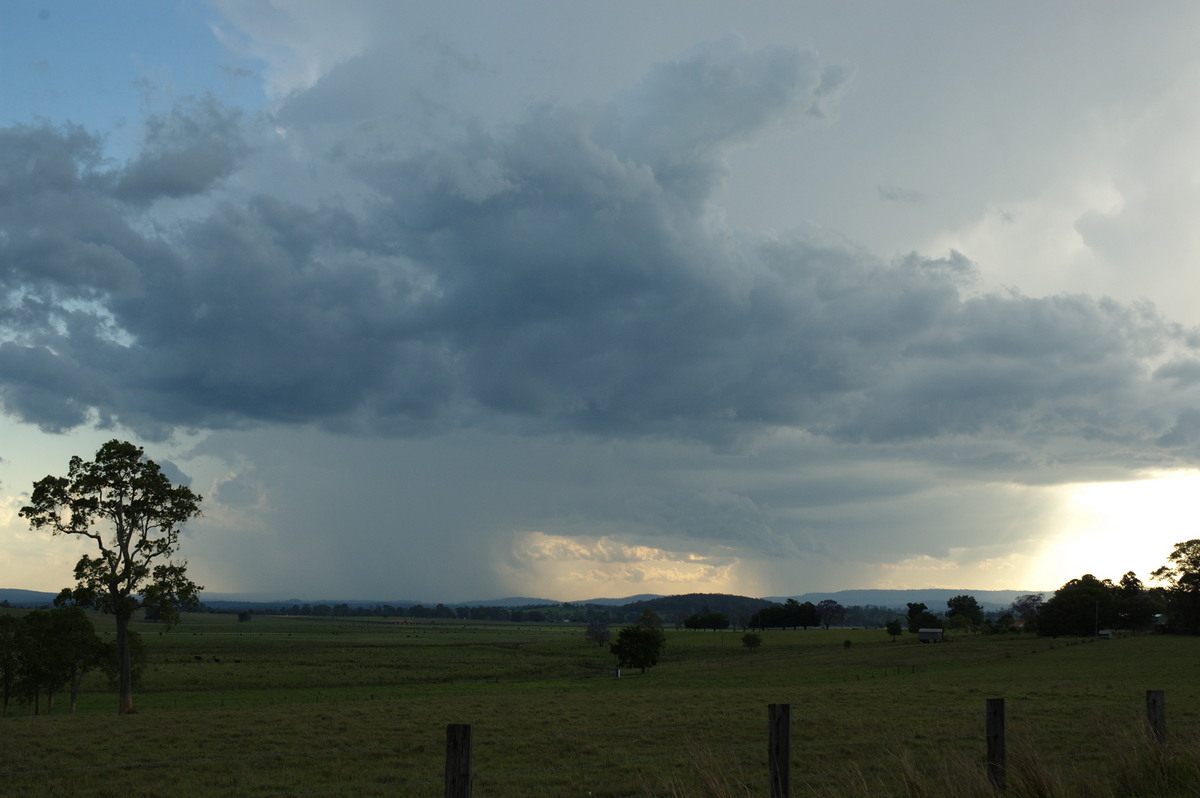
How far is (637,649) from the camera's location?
105 metres

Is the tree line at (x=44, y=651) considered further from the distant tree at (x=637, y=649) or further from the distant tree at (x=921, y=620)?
the distant tree at (x=921, y=620)

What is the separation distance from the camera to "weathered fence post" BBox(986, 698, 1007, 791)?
11484 millimetres

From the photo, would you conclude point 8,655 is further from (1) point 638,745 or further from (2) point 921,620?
(2) point 921,620

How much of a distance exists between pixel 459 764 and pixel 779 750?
13.5 feet

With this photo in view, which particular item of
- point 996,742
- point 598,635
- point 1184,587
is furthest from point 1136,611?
point 996,742

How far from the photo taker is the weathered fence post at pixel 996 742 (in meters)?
11.5

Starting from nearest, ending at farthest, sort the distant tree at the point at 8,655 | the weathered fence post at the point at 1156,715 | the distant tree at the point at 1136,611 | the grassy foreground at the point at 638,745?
1. the grassy foreground at the point at 638,745
2. the weathered fence post at the point at 1156,715
3. the distant tree at the point at 8,655
4. the distant tree at the point at 1136,611

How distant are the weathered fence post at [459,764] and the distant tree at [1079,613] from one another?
517ft

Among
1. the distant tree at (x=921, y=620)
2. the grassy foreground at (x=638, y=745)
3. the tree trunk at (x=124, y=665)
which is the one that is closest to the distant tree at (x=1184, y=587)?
the distant tree at (x=921, y=620)

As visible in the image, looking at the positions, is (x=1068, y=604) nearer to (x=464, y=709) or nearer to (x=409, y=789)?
(x=464, y=709)

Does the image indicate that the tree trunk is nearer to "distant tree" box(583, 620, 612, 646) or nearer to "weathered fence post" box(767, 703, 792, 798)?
"weathered fence post" box(767, 703, 792, 798)

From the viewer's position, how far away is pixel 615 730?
2944 centimetres

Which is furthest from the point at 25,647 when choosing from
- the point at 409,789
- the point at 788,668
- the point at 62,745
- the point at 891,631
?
the point at 891,631

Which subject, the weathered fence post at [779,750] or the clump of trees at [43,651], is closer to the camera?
the weathered fence post at [779,750]
